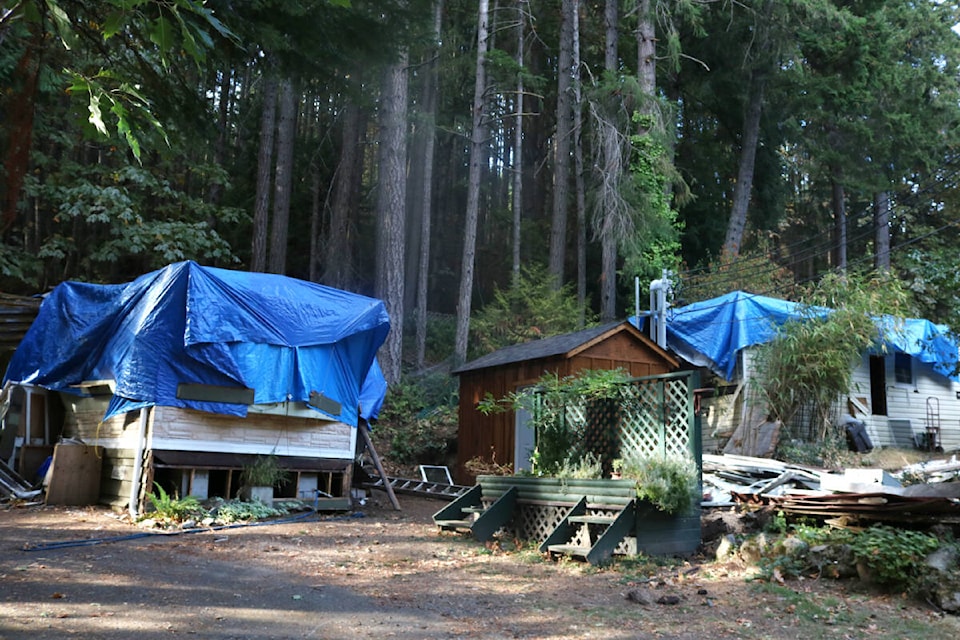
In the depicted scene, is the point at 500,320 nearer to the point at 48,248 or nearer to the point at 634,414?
the point at 48,248

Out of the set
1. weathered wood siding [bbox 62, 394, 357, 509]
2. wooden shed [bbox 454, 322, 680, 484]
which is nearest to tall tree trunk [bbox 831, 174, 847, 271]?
wooden shed [bbox 454, 322, 680, 484]

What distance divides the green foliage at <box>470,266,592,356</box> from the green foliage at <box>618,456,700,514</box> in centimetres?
1299

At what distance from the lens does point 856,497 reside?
7.36 meters

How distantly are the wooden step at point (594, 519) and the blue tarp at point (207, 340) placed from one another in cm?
438

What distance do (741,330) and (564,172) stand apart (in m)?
8.96

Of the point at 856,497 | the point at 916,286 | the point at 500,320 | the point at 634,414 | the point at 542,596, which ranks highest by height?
the point at 916,286

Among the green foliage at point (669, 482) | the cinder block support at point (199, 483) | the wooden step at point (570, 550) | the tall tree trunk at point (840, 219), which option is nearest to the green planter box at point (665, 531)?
the green foliage at point (669, 482)

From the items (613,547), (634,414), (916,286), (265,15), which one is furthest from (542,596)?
(916,286)

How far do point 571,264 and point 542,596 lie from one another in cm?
2311

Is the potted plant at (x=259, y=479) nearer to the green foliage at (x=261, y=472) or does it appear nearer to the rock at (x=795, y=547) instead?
the green foliage at (x=261, y=472)

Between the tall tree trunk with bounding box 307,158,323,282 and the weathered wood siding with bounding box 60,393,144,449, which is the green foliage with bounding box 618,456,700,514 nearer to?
the weathered wood siding with bounding box 60,393,144,449

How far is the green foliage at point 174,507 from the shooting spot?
9.05m

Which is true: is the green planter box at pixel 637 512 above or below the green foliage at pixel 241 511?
above

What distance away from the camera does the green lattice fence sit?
26.1 ft
